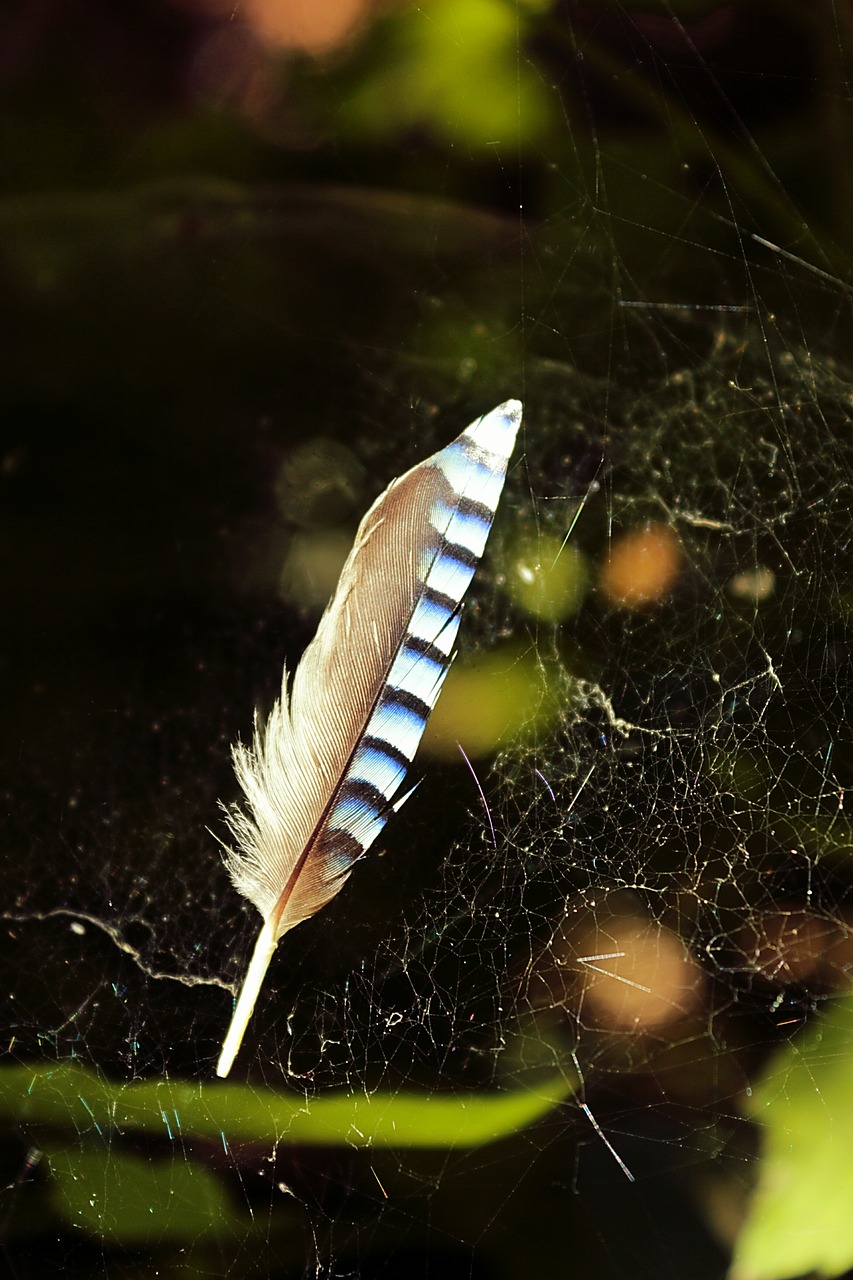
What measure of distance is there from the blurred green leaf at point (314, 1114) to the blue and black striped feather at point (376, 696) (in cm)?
9

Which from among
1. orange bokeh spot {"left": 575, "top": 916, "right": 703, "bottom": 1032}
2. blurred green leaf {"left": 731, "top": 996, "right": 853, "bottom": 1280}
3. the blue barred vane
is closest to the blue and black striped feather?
the blue barred vane

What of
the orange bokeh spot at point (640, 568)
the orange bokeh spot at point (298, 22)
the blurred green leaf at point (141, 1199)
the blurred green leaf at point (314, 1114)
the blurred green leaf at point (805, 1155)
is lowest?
Result: the blurred green leaf at point (141, 1199)

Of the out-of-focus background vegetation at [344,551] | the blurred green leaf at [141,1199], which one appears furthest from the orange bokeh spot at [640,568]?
the blurred green leaf at [141,1199]

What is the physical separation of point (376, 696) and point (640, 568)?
16 centimetres

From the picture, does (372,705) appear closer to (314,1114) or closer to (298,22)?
(314,1114)

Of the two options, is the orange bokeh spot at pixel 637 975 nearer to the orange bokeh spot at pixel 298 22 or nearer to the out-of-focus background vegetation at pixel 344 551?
the out-of-focus background vegetation at pixel 344 551

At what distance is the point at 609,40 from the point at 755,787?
1.37 ft

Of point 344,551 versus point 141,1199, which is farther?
point 344,551

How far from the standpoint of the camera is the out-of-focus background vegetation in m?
0.45

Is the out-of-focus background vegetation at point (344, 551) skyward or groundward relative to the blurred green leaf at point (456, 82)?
groundward

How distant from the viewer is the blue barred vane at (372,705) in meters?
0.45

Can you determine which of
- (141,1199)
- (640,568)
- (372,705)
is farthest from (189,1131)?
(640,568)

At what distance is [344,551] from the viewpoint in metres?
0.57

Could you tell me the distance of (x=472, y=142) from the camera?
0.54m
